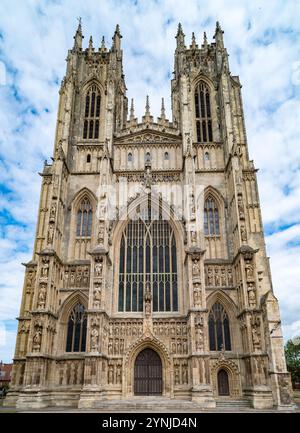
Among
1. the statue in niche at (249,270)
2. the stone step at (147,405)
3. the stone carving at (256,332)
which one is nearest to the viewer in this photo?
the stone step at (147,405)

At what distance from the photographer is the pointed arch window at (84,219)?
25.3m

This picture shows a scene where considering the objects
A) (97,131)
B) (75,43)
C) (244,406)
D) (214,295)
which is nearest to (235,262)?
(214,295)

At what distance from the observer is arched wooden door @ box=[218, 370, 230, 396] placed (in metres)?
20.5

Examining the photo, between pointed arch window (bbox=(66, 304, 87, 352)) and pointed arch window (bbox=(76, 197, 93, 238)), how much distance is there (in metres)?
5.33

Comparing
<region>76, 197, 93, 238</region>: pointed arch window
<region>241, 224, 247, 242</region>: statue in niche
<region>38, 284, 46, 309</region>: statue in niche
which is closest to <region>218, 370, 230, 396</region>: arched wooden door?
<region>241, 224, 247, 242</region>: statue in niche

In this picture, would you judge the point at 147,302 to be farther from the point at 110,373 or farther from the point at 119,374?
the point at 110,373

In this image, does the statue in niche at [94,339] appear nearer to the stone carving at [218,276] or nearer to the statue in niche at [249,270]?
the stone carving at [218,276]

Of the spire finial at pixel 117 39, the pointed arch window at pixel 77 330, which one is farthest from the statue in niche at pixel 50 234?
the spire finial at pixel 117 39

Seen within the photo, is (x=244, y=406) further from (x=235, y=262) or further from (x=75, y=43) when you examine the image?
(x=75, y=43)

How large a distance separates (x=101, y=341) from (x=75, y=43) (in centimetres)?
2675

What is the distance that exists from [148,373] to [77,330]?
208 inches

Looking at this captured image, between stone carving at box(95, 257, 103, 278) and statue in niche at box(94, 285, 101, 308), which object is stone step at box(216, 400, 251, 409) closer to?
statue in niche at box(94, 285, 101, 308)

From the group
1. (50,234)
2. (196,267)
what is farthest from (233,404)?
(50,234)

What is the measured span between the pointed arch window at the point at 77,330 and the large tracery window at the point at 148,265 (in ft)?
8.35
